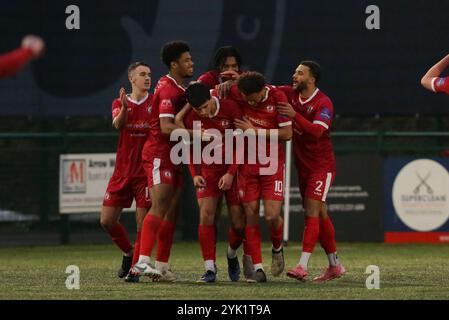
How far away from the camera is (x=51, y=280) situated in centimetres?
1178

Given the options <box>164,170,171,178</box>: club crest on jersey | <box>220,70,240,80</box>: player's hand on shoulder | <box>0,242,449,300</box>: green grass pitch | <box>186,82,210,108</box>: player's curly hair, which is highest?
<box>220,70,240,80</box>: player's hand on shoulder

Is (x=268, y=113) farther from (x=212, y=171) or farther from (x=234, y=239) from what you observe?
(x=234, y=239)

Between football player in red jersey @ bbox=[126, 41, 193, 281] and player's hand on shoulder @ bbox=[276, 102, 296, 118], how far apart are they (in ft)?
2.86

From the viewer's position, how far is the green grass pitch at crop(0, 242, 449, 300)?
1009 cm

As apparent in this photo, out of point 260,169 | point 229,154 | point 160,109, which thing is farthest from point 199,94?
point 260,169

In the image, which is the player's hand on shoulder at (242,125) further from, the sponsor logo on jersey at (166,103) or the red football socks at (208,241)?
the red football socks at (208,241)

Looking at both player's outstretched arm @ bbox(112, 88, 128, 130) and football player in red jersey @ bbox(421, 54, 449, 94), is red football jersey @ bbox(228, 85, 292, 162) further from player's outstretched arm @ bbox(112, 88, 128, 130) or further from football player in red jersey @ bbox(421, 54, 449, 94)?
football player in red jersey @ bbox(421, 54, 449, 94)

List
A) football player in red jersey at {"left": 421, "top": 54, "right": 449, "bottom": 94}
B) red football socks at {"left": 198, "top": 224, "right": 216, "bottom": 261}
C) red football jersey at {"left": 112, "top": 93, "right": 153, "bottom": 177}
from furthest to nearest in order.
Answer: red football jersey at {"left": 112, "top": 93, "right": 153, "bottom": 177}
red football socks at {"left": 198, "top": 224, "right": 216, "bottom": 261}
football player in red jersey at {"left": 421, "top": 54, "right": 449, "bottom": 94}

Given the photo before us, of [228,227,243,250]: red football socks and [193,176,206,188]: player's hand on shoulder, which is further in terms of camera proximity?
[228,227,243,250]: red football socks

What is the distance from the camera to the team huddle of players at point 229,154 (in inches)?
440

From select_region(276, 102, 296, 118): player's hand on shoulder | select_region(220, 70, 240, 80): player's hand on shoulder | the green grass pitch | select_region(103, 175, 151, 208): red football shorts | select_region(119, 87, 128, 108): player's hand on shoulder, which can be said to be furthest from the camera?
select_region(103, 175, 151, 208): red football shorts

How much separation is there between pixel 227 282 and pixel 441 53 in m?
6.85

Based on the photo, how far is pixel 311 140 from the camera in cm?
1162

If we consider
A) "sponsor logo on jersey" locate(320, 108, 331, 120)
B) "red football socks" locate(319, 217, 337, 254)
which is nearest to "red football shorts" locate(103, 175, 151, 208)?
"red football socks" locate(319, 217, 337, 254)
